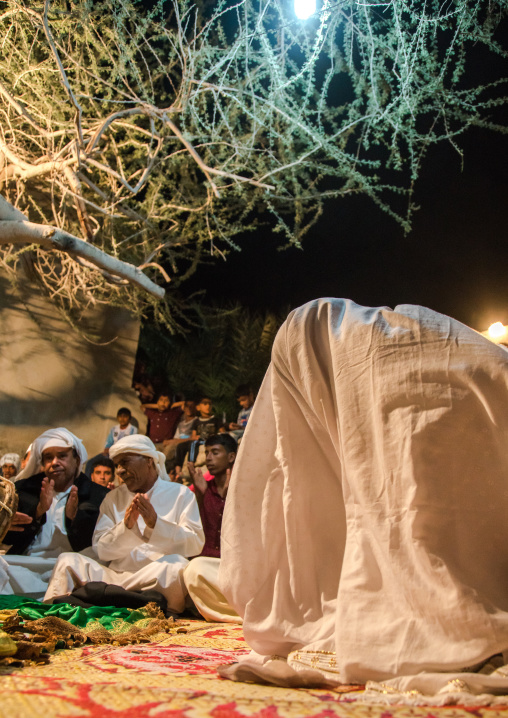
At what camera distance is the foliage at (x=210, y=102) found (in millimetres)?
4652

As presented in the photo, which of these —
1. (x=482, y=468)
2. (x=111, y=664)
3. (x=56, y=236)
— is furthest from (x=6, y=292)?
(x=482, y=468)

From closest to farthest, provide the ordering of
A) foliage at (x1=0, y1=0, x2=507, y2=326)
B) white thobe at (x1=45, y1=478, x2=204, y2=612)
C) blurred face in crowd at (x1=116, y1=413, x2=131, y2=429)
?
white thobe at (x1=45, y1=478, x2=204, y2=612), foliage at (x1=0, y1=0, x2=507, y2=326), blurred face in crowd at (x1=116, y1=413, x2=131, y2=429)

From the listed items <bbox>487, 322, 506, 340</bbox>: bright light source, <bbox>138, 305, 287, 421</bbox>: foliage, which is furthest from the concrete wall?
<bbox>487, 322, 506, 340</bbox>: bright light source

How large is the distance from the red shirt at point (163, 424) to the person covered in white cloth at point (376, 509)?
24.4ft

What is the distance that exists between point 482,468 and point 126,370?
9810 millimetres

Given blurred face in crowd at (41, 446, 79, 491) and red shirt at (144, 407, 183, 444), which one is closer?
blurred face in crowd at (41, 446, 79, 491)

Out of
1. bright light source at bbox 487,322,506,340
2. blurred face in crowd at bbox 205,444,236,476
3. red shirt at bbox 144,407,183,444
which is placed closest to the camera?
blurred face in crowd at bbox 205,444,236,476

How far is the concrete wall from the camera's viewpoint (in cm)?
960

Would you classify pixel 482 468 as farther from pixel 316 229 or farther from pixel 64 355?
pixel 316 229

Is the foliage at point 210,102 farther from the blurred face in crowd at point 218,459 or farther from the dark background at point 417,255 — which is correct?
the blurred face in crowd at point 218,459

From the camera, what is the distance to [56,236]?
4.68 meters

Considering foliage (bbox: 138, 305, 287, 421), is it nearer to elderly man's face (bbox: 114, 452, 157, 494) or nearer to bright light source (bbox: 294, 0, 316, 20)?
elderly man's face (bbox: 114, 452, 157, 494)

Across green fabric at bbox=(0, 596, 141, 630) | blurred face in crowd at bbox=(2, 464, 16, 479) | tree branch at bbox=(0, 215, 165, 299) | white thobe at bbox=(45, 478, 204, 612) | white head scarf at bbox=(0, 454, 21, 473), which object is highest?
tree branch at bbox=(0, 215, 165, 299)

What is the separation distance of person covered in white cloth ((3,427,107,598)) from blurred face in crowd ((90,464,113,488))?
1.38 metres
